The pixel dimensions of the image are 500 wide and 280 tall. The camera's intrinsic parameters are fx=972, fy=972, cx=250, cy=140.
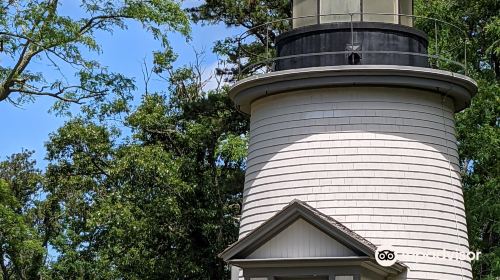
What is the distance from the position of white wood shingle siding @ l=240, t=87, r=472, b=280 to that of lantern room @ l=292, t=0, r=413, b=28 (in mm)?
1419

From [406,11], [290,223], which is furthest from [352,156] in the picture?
[406,11]

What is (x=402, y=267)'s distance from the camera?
51.9 feet

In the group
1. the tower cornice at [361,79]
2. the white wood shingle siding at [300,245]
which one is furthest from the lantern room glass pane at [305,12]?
the white wood shingle siding at [300,245]

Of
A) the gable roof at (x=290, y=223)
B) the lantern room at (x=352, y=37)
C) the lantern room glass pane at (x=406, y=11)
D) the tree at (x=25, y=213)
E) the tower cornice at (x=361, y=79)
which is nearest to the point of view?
the gable roof at (x=290, y=223)

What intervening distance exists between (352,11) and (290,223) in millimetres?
4147

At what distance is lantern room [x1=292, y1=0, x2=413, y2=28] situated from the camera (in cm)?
1730

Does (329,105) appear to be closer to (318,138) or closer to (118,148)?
(318,138)

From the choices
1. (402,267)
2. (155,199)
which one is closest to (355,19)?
(402,267)

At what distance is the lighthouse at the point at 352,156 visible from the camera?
51.5 feet

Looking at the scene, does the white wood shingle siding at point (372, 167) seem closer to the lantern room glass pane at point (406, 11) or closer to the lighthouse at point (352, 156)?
the lighthouse at point (352, 156)

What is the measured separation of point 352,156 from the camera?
53.9 ft

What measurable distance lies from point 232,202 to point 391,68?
11.3 metres

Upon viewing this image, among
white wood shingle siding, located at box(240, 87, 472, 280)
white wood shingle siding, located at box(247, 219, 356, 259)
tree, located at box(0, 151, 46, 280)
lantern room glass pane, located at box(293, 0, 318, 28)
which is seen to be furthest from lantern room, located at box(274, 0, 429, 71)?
tree, located at box(0, 151, 46, 280)
